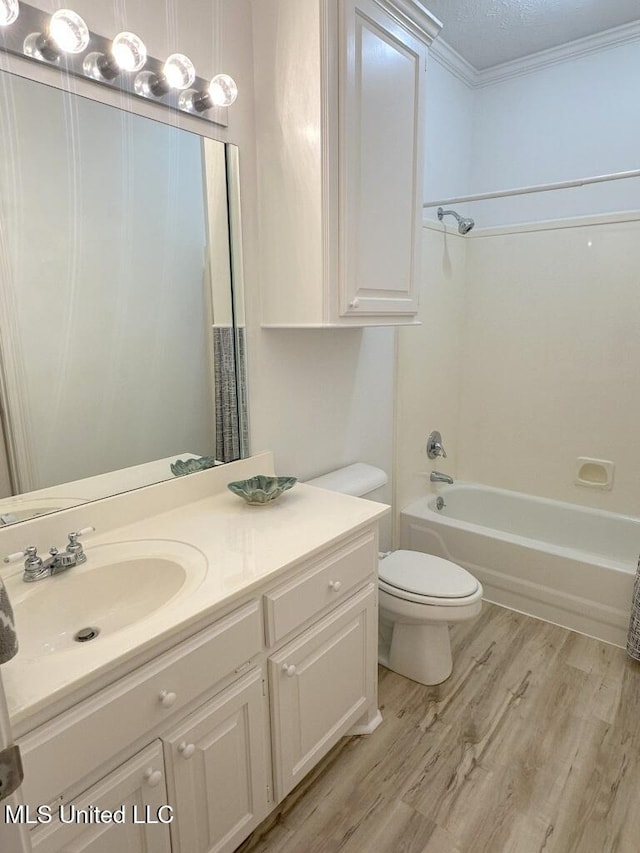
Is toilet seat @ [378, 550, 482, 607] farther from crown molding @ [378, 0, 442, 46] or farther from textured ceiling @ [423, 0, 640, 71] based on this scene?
textured ceiling @ [423, 0, 640, 71]

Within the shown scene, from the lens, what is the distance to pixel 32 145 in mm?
1200

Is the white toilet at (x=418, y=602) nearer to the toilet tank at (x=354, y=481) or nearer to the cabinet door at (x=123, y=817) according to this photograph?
the toilet tank at (x=354, y=481)

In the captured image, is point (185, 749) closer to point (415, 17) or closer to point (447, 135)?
point (415, 17)

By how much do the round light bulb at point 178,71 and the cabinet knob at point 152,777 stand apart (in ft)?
5.54

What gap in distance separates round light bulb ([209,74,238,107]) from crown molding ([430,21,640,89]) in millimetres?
1561

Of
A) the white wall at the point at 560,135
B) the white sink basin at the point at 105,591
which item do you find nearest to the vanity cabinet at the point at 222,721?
the white sink basin at the point at 105,591

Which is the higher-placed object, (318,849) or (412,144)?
(412,144)

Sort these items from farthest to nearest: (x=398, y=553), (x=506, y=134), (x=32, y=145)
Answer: (x=506, y=134) → (x=398, y=553) → (x=32, y=145)

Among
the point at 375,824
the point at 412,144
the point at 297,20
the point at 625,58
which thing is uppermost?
the point at 625,58

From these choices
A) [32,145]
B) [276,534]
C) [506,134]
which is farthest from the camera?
[506,134]

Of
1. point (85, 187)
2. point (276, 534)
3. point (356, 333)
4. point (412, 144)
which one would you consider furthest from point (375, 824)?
point (412, 144)

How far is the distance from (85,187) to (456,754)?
2.03 meters

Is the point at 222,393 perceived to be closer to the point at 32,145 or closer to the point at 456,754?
the point at 32,145

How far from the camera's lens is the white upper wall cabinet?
1.48 metres
